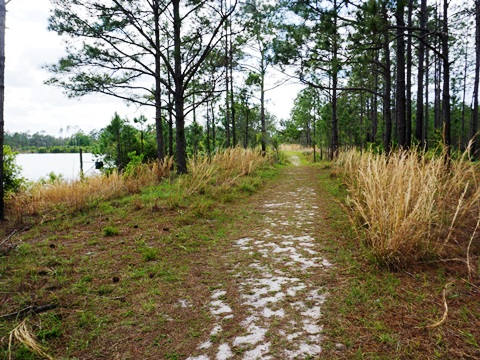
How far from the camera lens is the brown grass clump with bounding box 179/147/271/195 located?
6560mm

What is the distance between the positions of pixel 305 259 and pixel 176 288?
1357 mm

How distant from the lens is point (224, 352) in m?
1.78

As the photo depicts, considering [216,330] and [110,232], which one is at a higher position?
[110,232]

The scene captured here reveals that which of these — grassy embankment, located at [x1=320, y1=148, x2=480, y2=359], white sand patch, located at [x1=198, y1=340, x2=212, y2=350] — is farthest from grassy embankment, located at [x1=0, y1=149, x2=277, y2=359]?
grassy embankment, located at [x1=320, y1=148, x2=480, y2=359]

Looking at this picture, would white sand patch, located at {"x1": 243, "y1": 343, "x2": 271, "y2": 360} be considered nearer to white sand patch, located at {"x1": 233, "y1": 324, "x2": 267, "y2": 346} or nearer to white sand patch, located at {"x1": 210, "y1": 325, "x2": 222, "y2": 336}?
white sand patch, located at {"x1": 233, "y1": 324, "x2": 267, "y2": 346}

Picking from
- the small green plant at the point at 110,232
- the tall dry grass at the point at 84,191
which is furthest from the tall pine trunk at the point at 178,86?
the small green plant at the point at 110,232

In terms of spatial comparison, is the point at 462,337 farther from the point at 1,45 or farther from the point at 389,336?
the point at 1,45

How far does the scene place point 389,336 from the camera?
182 centimetres

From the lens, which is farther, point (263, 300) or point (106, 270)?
point (106, 270)

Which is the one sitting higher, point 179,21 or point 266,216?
point 179,21

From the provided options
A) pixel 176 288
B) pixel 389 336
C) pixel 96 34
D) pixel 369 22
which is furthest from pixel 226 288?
pixel 96 34

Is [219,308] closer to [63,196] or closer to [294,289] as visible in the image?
[294,289]

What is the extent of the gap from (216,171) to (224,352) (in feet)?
21.8

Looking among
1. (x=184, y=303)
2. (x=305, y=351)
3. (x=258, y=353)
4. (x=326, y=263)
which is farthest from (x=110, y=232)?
(x=305, y=351)
